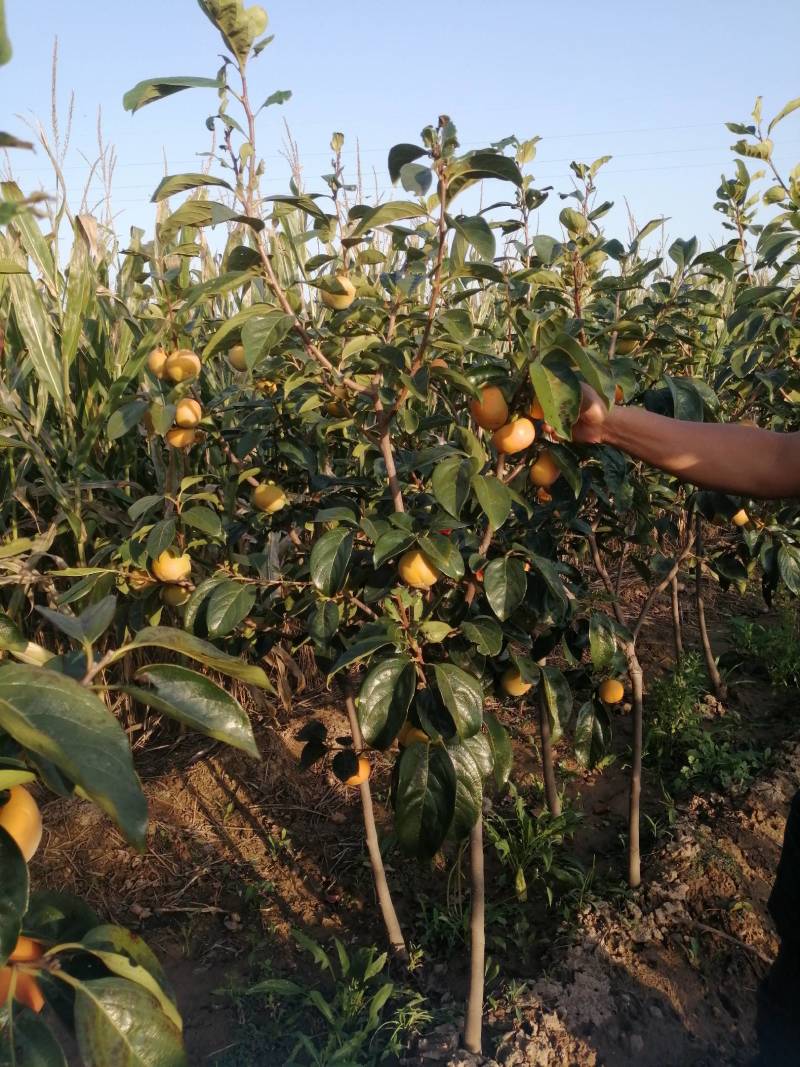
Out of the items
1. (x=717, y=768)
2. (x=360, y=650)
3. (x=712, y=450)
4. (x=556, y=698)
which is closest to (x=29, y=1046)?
(x=360, y=650)

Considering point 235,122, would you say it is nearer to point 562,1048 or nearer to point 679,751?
point 562,1048

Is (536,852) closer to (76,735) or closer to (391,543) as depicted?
(391,543)

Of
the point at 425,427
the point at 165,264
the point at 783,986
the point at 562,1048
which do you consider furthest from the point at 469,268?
the point at 562,1048

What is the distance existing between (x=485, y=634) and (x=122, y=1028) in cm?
69

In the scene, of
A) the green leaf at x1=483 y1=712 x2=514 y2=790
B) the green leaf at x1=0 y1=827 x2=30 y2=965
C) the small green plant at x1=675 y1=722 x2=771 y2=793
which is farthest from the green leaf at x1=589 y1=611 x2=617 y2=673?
the small green plant at x1=675 y1=722 x2=771 y2=793

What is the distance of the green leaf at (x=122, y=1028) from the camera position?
0.55 m

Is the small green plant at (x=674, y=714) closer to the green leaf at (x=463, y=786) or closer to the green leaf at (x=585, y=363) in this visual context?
the green leaf at (x=463, y=786)

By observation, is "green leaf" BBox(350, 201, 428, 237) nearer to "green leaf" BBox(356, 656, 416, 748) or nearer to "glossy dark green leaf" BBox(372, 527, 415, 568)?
"glossy dark green leaf" BBox(372, 527, 415, 568)

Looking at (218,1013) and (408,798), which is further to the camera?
(218,1013)

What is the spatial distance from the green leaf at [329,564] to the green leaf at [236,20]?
0.64 meters

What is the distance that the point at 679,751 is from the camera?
96.3 inches

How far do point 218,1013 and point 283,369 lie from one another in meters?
1.32

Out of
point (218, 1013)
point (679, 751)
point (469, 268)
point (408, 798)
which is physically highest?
point (469, 268)

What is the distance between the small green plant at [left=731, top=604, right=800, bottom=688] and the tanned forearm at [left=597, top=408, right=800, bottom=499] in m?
1.76
